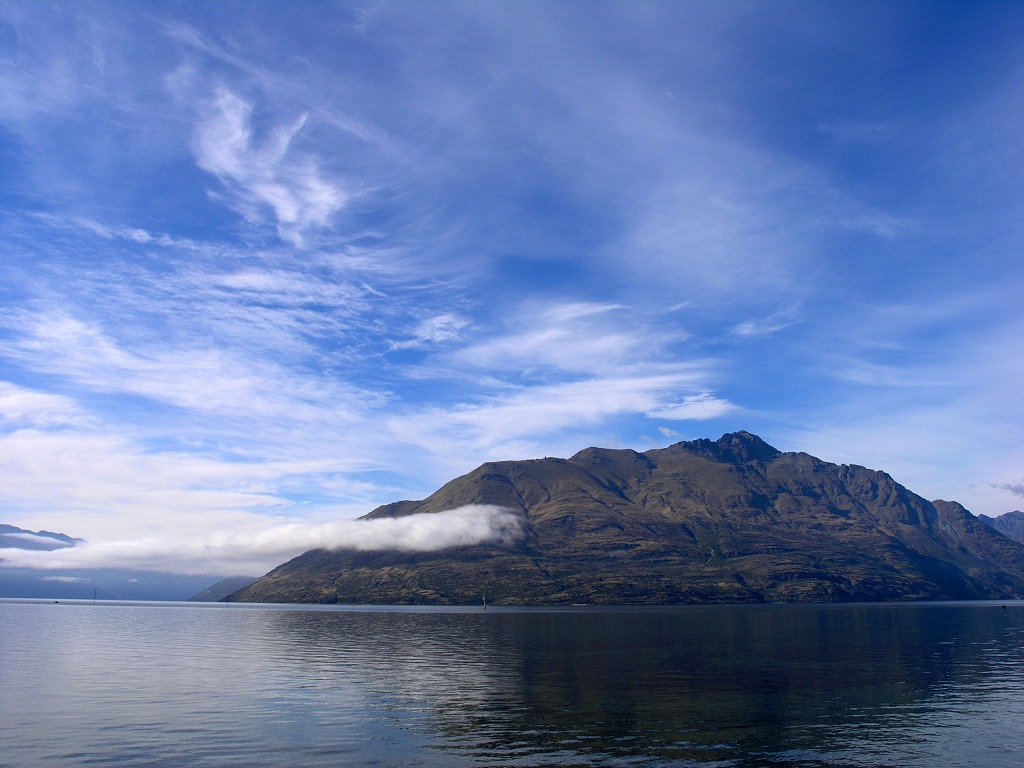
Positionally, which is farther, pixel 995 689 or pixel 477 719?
pixel 995 689

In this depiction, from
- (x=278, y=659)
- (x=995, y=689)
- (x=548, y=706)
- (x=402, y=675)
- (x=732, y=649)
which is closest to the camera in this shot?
(x=548, y=706)

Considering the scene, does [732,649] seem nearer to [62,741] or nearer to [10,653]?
[62,741]

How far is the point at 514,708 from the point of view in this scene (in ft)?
249

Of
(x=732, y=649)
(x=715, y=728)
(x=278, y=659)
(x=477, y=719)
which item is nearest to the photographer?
(x=715, y=728)

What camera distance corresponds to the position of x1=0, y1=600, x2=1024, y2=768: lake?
56094 millimetres

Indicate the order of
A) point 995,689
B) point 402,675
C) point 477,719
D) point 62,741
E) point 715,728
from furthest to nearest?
point 402,675 → point 995,689 → point 477,719 → point 715,728 → point 62,741

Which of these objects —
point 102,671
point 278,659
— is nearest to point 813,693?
point 278,659

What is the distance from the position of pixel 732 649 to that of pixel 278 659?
92622 mm

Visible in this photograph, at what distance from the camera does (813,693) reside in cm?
8662

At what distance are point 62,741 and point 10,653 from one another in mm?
100047

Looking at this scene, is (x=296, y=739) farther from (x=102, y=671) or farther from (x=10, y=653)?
(x=10, y=653)

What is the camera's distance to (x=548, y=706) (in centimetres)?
7675

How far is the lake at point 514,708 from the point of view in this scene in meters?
56.1

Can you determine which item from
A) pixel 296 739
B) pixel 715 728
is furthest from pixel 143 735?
pixel 715 728
